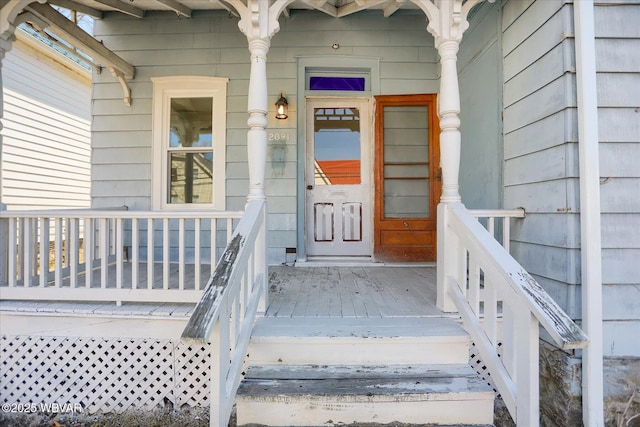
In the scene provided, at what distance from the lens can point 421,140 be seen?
4.01m

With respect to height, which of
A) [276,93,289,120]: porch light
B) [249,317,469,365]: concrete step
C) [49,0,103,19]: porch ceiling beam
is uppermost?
[49,0,103,19]: porch ceiling beam

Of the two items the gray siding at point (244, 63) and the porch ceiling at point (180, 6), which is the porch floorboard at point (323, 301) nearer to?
the gray siding at point (244, 63)

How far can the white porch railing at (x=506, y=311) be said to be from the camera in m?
1.45

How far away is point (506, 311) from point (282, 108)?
9.77 ft

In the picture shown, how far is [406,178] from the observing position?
4.01 metres

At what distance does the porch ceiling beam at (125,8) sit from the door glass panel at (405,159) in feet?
10.3

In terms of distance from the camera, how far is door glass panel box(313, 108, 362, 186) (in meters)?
4.11

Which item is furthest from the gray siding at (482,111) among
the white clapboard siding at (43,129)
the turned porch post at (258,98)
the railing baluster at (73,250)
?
the white clapboard siding at (43,129)

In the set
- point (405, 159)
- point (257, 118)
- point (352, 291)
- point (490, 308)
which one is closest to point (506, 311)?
point (490, 308)

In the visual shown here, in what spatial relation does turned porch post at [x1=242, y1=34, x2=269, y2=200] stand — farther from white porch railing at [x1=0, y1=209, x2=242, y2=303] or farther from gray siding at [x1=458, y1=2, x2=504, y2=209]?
gray siding at [x1=458, y1=2, x2=504, y2=209]

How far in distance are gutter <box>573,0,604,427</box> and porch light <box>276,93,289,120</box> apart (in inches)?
105

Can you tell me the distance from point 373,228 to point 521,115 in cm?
201

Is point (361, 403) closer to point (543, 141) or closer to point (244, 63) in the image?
point (543, 141)

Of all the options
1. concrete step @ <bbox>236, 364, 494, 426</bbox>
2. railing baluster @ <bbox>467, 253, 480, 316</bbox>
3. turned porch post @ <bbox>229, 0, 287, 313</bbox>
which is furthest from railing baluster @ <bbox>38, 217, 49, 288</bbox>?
railing baluster @ <bbox>467, 253, 480, 316</bbox>
